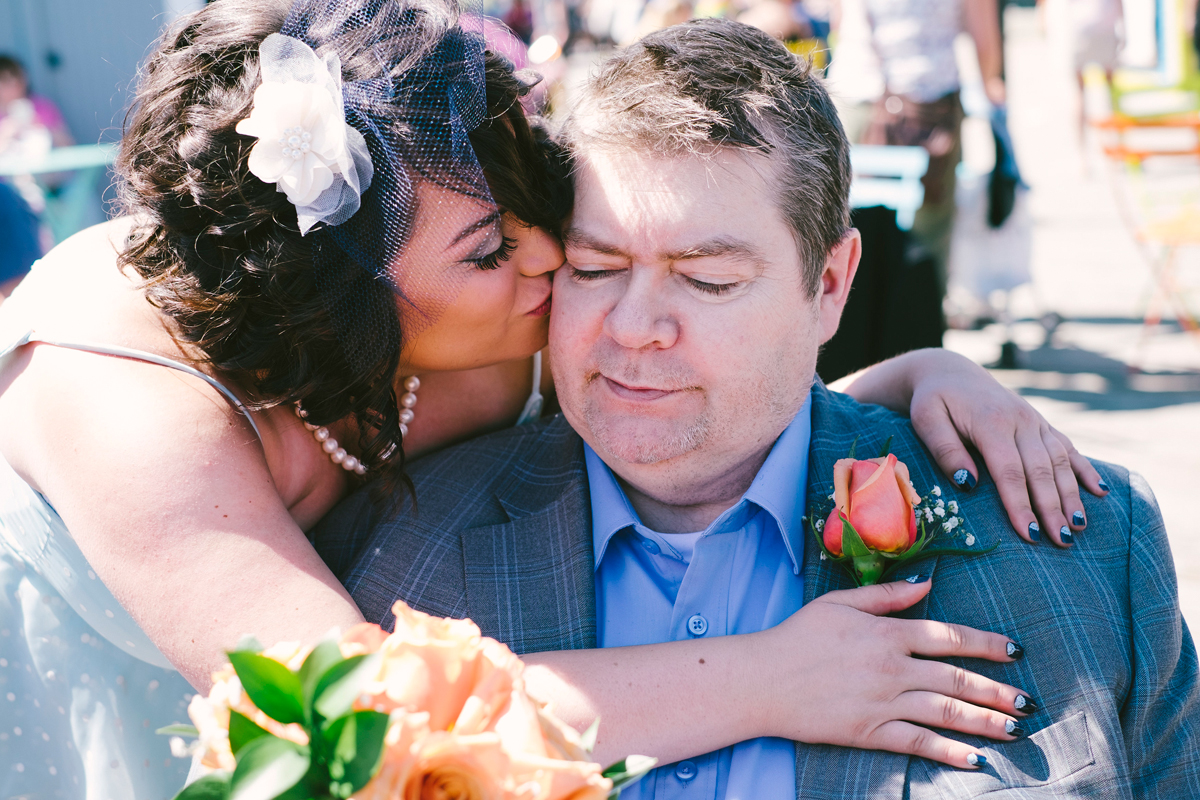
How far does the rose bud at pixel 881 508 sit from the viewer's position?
1.75m

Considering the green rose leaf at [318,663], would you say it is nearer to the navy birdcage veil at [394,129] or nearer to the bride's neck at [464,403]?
the navy birdcage veil at [394,129]

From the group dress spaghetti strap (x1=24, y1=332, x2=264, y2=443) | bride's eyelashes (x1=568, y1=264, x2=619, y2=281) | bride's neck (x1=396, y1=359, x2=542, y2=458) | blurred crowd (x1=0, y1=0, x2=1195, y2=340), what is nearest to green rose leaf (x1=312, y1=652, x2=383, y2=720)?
dress spaghetti strap (x1=24, y1=332, x2=264, y2=443)

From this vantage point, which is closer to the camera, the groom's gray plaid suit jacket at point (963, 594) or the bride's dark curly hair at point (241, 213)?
the groom's gray plaid suit jacket at point (963, 594)

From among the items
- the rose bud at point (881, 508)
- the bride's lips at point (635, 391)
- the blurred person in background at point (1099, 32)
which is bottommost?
the blurred person in background at point (1099, 32)

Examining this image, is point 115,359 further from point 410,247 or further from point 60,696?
point 60,696

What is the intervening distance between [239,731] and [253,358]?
1011 millimetres

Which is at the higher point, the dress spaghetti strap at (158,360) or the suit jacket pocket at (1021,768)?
the dress spaghetti strap at (158,360)

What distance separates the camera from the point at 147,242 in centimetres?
194

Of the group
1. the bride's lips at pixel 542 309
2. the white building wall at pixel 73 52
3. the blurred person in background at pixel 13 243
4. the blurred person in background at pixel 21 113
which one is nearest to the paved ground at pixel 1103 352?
the bride's lips at pixel 542 309

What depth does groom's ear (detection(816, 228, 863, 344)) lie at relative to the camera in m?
2.10

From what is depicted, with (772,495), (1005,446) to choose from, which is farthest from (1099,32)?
(772,495)

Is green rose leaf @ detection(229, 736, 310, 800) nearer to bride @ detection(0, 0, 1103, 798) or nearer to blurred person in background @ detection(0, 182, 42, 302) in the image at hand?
bride @ detection(0, 0, 1103, 798)

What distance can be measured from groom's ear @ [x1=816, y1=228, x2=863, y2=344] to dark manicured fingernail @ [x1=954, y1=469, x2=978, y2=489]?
39 centimetres

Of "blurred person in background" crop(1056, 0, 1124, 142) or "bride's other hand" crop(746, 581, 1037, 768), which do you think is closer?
"bride's other hand" crop(746, 581, 1037, 768)
